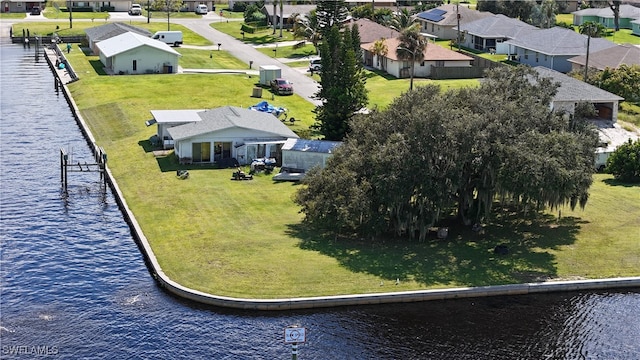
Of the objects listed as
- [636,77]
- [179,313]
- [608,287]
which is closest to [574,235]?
[608,287]

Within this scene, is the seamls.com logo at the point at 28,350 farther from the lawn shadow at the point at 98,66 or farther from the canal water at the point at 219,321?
the lawn shadow at the point at 98,66

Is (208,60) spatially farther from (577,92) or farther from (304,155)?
(304,155)

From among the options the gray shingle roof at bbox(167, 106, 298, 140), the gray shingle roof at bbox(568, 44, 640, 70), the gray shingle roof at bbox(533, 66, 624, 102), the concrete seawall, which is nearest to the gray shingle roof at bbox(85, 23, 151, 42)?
the gray shingle roof at bbox(167, 106, 298, 140)

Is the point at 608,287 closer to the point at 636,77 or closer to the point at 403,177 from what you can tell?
the point at 403,177

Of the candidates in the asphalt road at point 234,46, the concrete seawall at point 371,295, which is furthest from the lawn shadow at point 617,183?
the asphalt road at point 234,46

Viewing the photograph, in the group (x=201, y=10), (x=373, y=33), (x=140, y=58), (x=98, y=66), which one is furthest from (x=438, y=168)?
(x=201, y=10)

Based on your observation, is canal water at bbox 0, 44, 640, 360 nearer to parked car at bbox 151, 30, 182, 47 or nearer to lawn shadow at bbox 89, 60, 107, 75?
lawn shadow at bbox 89, 60, 107, 75
